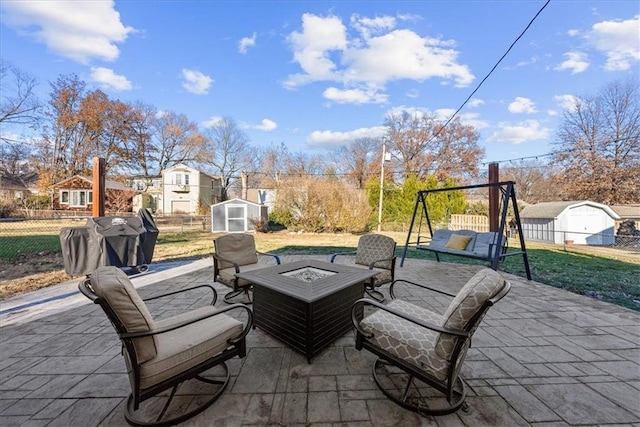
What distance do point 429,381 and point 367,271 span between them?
144 cm

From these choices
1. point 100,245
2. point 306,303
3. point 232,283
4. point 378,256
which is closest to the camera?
point 306,303

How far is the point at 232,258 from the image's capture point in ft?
12.2

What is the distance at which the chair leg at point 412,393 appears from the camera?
61.3 inches

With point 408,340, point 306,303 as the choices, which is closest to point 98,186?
point 306,303

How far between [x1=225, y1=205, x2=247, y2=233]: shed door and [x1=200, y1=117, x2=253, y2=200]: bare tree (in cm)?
1320

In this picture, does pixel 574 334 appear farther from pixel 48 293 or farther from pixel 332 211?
pixel 332 211

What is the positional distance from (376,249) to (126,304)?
10.7ft

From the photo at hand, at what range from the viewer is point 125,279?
4.84 ft

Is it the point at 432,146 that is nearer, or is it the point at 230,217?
the point at 230,217

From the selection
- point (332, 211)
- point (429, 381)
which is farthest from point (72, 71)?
point (429, 381)

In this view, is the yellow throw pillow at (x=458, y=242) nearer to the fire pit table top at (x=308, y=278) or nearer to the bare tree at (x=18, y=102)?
A: the fire pit table top at (x=308, y=278)

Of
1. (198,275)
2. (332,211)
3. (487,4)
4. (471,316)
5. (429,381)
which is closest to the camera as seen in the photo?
(471,316)

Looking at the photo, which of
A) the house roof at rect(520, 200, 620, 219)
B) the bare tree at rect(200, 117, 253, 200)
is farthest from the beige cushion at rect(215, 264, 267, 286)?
the bare tree at rect(200, 117, 253, 200)

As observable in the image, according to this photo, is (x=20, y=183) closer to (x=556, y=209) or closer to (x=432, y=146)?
(x=432, y=146)
